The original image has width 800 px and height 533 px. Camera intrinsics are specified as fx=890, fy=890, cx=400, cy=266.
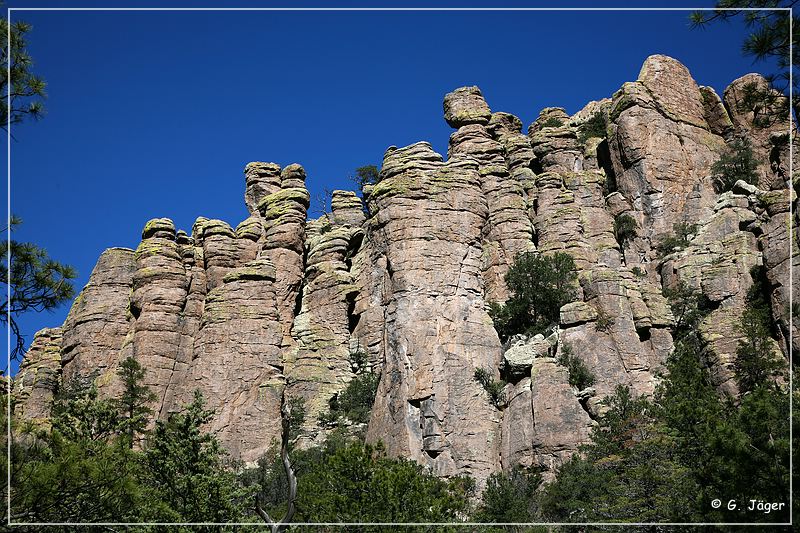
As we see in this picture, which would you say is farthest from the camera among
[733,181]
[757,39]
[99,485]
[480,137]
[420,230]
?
[480,137]

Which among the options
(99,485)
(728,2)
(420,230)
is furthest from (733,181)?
(99,485)

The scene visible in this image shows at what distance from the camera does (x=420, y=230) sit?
52125mm

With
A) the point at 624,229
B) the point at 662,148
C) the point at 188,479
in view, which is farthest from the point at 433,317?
the point at 662,148

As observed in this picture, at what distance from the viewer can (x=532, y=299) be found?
1992 inches

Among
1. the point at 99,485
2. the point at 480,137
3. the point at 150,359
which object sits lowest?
the point at 99,485

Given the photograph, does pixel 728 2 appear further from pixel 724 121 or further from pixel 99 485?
pixel 724 121

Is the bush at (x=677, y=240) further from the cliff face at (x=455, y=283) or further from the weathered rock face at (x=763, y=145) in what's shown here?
the weathered rock face at (x=763, y=145)

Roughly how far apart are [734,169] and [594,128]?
13386 millimetres

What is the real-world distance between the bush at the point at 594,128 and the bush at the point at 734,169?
34.5 ft

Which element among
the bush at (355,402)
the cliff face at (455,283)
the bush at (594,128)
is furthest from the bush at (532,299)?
the bush at (594,128)

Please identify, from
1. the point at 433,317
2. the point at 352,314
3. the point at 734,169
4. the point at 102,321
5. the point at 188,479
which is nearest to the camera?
the point at 188,479

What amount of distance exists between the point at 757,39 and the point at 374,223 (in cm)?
4071

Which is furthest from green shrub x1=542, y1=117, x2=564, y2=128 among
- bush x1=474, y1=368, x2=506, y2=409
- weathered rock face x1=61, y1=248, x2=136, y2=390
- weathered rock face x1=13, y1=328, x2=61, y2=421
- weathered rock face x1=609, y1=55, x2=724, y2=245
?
weathered rock face x1=13, y1=328, x2=61, y2=421

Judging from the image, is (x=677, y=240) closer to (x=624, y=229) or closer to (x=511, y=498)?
(x=624, y=229)
